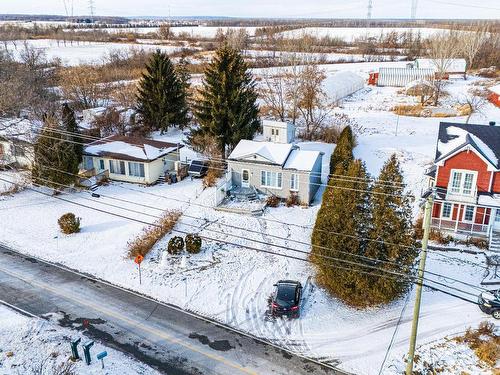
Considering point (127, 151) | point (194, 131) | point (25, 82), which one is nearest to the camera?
point (127, 151)

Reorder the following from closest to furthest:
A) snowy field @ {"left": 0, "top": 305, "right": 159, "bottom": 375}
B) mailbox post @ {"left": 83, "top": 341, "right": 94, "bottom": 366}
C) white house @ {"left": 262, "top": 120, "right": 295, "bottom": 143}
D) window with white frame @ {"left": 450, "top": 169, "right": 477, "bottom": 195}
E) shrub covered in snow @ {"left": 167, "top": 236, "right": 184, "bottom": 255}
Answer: snowy field @ {"left": 0, "top": 305, "right": 159, "bottom": 375} < mailbox post @ {"left": 83, "top": 341, "right": 94, "bottom": 366} < shrub covered in snow @ {"left": 167, "top": 236, "right": 184, "bottom": 255} < window with white frame @ {"left": 450, "top": 169, "right": 477, "bottom": 195} < white house @ {"left": 262, "top": 120, "right": 295, "bottom": 143}

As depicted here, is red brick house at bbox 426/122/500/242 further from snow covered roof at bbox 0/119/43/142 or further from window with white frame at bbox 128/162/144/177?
snow covered roof at bbox 0/119/43/142

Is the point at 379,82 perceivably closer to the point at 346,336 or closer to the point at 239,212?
the point at 239,212

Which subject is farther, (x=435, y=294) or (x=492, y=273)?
(x=492, y=273)

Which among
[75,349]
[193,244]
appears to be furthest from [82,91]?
[75,349]

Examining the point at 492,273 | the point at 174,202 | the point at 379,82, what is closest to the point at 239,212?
the point at 174,202

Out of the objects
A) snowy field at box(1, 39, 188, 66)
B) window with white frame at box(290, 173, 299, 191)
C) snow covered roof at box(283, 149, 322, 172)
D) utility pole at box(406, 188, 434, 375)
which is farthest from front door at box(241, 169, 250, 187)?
snowy field at box(1, 39, 188, 66)
